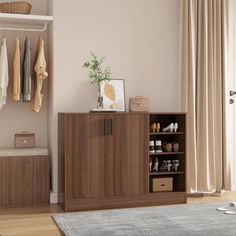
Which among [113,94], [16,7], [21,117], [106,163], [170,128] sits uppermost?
[16,7]

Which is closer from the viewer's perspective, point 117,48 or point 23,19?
point 23,19

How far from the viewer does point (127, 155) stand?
4.50 meters

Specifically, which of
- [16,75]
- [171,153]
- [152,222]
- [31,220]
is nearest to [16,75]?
[16,75]

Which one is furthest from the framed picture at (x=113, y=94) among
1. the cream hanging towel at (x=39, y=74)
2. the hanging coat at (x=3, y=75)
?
the hanging coat at (x=3, y=75)

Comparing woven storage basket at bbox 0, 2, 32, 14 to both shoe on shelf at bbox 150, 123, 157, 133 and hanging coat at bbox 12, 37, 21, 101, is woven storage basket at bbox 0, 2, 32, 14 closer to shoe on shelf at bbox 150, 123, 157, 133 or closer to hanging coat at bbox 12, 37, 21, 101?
hanging coat at bbox 12, 37, 21, 101

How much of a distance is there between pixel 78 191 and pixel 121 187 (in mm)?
446

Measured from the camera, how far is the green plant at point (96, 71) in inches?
184

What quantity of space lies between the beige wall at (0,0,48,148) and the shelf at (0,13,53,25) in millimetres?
151

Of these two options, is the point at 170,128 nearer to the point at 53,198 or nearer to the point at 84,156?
the point at 84,156

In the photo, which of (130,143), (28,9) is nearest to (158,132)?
(130,143)

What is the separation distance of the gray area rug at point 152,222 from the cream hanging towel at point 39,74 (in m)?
1.24

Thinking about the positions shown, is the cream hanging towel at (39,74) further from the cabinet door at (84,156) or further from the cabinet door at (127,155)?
the cabinet door at (127,155)

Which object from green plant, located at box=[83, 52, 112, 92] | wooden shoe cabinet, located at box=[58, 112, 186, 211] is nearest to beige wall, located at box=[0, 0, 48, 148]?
wooden shoe cabinet, located at box=[58, 112, 186, 211]

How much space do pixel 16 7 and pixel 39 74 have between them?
2.38 feet
